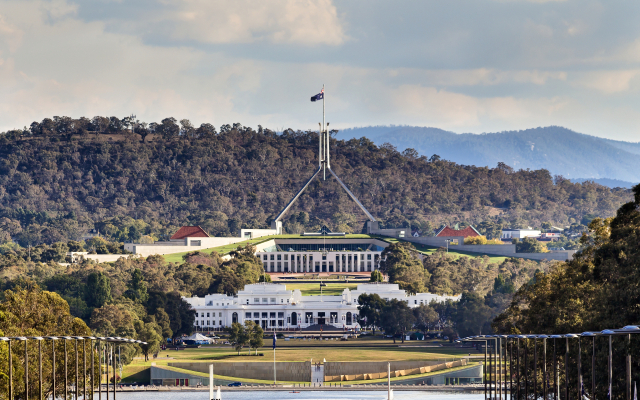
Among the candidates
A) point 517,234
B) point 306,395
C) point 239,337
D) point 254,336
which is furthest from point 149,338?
point 517,234

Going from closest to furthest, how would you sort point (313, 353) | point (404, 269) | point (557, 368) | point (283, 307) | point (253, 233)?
point (557, 368) → point (313, 353) → point (283, 307) → point (404, 269) → point (253, 233)

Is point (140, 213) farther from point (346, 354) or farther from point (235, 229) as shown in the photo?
point (346, 354)

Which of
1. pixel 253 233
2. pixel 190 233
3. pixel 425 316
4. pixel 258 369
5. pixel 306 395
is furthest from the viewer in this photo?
pixel 253 233

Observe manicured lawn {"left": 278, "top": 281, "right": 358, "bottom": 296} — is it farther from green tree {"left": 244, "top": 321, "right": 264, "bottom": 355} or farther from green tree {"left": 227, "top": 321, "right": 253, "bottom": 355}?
green tree {"left": 227, "top": 321, "right": 253, "bottom": 355}

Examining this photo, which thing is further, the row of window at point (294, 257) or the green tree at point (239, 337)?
the row of window at point (294, 257)

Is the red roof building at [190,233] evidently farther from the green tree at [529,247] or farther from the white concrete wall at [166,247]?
the green tree at [529,247]

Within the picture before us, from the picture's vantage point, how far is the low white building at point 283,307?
179 feet

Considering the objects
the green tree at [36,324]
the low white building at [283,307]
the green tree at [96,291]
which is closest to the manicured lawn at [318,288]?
the low white building at [283,307]

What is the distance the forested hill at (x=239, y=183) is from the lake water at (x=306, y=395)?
78527mm

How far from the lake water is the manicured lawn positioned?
28.2 m

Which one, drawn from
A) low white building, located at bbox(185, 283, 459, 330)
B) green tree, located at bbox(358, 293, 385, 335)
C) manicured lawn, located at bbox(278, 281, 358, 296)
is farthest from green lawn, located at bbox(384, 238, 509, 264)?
green tree, located at bbox(358, 293, 385, 335)

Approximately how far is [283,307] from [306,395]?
24.3 m

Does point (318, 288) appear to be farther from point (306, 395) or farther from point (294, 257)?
point (306, 395)

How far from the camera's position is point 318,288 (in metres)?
64.3
